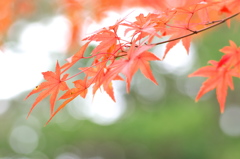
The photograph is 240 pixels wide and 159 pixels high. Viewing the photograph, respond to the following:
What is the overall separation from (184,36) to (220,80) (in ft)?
0.60

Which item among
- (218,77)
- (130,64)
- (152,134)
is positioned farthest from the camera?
(152,134)

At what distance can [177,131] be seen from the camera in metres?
3.65

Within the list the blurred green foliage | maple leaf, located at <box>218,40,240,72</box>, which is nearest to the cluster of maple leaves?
maple leaf, located at <box>218,40,240,72</box>

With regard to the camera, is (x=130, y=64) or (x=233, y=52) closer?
(x=130, y=64)

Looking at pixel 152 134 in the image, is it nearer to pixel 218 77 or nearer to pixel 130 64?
pixel 218 77

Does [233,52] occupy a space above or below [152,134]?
above

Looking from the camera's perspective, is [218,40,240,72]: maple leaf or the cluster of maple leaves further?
[218,40,240,72]: maple leaf

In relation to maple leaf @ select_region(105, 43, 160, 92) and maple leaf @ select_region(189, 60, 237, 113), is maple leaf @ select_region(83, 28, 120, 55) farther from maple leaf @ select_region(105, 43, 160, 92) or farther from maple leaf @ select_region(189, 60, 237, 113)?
maple leaf @ select_region(189, 60, 237, 113)

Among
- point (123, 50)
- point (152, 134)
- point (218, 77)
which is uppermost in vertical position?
point (123, 50)

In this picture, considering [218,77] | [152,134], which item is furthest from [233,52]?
[152,134]

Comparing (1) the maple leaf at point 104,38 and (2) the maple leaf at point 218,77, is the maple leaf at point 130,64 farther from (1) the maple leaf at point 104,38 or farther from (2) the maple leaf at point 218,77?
(2) the maple leaf at point 218,77

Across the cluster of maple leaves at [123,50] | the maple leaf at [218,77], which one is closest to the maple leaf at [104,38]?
the cluster of maple leaves at [123,50]

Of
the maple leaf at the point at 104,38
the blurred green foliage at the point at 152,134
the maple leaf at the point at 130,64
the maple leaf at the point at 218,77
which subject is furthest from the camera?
the blurred green foliage at the point at 152,134

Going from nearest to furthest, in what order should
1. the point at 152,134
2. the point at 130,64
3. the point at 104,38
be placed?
the point at 130,64, the point at 104,38, the point at 152,134
